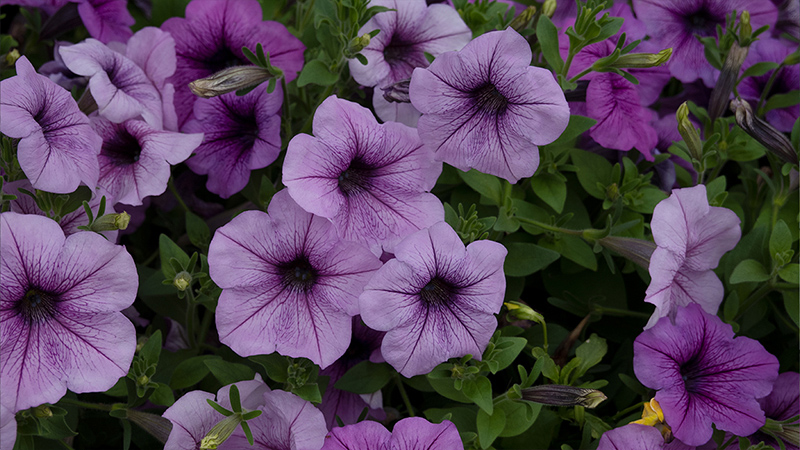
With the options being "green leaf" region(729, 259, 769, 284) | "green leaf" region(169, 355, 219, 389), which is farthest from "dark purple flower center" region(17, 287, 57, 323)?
"green leaf" region(729, 259, 769, 284)

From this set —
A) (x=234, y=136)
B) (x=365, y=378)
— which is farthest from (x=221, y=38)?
(x=365, y=378)

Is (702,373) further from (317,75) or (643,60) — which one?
(317,75)

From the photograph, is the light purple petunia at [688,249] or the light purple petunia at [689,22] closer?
the light purple petunia at [688,249]

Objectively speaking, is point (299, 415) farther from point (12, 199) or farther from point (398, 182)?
point (12, 199)

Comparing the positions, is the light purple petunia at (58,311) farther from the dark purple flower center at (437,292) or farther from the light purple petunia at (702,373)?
the light purple petunia at (702,373)

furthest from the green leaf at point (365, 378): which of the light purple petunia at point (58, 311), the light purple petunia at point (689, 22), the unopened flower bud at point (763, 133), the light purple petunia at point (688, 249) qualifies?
the light purple petunia at point (689, 22)

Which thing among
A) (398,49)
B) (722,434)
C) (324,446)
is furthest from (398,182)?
(722,434)

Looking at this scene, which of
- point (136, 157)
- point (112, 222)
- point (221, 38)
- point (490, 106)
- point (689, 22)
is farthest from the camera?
point (689, 22)
